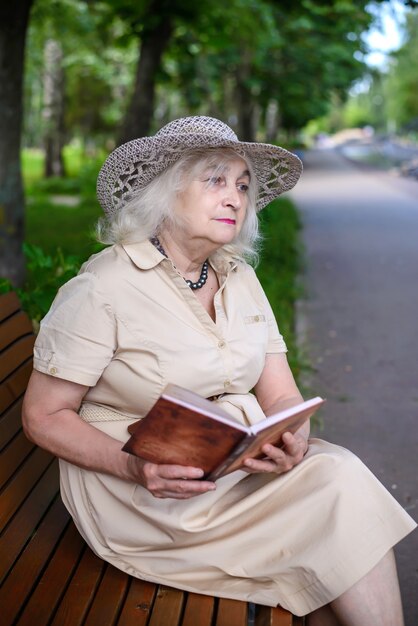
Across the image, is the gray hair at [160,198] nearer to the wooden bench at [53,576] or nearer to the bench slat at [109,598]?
the wooden bench at [53,576]

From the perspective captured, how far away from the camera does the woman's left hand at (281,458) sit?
2145 mm

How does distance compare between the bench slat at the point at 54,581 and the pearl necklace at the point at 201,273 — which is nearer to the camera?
the bench slat at the point at 54,581

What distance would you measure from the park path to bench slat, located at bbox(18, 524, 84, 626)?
122 centimetres

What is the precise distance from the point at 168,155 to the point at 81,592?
3.98ft

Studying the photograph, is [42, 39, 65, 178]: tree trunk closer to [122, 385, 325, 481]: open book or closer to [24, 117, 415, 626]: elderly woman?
[24, 117, 415, 626]: elderly woman

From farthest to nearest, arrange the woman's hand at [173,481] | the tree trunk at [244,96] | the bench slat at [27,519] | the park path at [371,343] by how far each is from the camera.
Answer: the tree trunk at [244,96] → the park path at [371,343] → the bench slat at [27,519] → the woman's hand at [173,481]

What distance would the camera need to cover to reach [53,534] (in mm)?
2607

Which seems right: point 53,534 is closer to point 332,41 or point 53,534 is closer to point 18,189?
point 18,189

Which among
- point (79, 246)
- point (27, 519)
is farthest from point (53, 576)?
point (79, 246)

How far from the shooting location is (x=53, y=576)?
2.38 m

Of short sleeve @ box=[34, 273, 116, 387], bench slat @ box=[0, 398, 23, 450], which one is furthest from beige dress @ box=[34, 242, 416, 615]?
bench slat @ box=[0, 398, 23, 450]

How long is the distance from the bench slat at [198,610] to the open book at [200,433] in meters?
0.38

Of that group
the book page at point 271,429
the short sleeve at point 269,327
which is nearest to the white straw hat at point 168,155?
the short sleeve at point 269,327

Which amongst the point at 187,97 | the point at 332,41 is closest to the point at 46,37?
the point at 187,97
